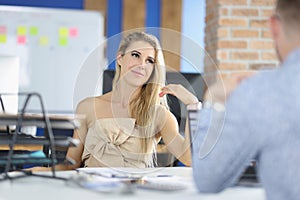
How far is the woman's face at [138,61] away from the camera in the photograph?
1.62m

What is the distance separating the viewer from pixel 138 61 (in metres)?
1.64

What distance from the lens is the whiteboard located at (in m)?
4.45

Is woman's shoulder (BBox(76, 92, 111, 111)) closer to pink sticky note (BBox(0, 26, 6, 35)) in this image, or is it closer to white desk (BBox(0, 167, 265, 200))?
white desk (BBox(0, 167, 265, 200))

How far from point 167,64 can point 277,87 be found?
2.80 feet

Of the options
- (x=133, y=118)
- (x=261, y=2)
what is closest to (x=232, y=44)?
(x=261, y=2)

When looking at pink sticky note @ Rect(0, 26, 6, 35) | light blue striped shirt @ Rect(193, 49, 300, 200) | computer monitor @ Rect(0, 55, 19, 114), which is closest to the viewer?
light blue striped shirt @ Rect(193, 49, 300, 200)

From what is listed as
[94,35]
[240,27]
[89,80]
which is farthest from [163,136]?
[94,35]

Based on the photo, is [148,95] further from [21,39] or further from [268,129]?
[21,39]

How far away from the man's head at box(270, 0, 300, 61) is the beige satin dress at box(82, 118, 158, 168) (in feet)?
2.80

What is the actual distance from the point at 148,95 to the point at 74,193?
75 centimetres

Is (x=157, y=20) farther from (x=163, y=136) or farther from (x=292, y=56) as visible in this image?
(x=292, y=56)

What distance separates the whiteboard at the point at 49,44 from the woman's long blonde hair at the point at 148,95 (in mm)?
2748

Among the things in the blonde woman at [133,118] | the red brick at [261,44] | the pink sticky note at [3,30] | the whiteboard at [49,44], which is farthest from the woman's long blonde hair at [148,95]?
the pink sticky note at [3,30]

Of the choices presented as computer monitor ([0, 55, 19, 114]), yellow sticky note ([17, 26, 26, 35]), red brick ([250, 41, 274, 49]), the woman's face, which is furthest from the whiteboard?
the woman's face
